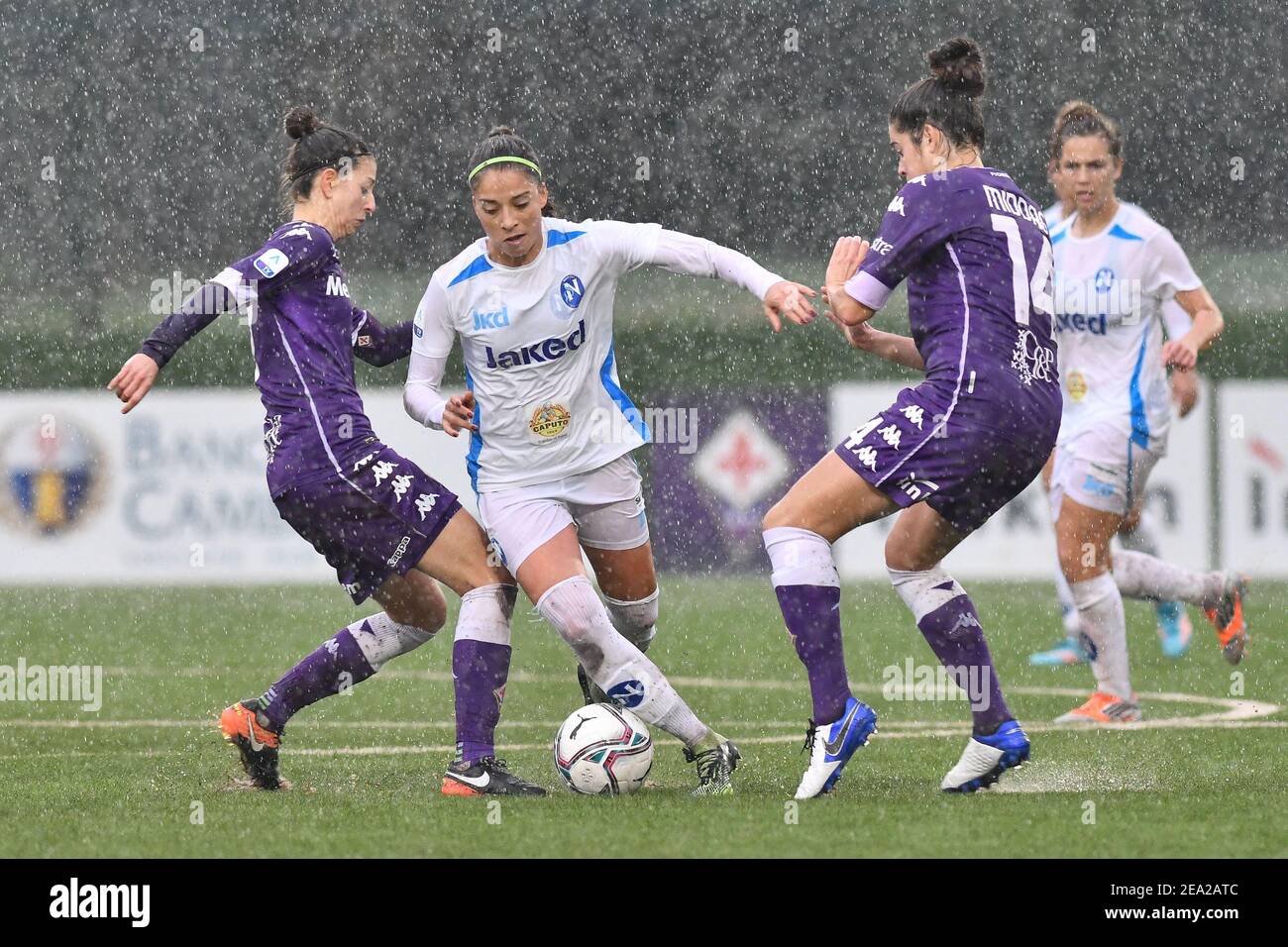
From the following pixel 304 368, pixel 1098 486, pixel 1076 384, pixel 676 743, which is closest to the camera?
pixel 304 368

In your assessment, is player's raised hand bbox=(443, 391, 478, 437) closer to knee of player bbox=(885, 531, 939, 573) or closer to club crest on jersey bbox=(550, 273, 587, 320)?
club crest on jersey bbox=(550, 273, 587, 320)

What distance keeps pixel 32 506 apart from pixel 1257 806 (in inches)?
458

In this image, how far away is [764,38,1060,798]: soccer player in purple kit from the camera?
5.19 m

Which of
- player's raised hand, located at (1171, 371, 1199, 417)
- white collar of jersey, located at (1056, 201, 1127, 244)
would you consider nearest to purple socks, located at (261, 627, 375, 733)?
white collar of jersey, located at (1056, 201, 1127, 244)

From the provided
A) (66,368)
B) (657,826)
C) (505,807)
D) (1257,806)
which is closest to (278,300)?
(505,807)

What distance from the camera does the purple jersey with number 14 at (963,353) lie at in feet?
17.0

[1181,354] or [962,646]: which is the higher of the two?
[1181,354]

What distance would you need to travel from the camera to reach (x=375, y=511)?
5.61 m

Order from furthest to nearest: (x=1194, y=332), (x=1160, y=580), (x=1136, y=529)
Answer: (x=1136, y=529), (x=1160, y=580), (x=1194, y=332)

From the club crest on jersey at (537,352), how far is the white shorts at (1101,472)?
296 centimetres

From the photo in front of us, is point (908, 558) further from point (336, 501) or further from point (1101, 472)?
point (1101, 472)

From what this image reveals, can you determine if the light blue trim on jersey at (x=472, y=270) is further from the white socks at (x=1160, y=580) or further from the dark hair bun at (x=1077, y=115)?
the white socks at (x=1160, y=580)

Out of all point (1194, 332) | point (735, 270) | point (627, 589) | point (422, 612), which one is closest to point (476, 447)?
point (422, 612)

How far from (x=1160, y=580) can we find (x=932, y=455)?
3561 mm
